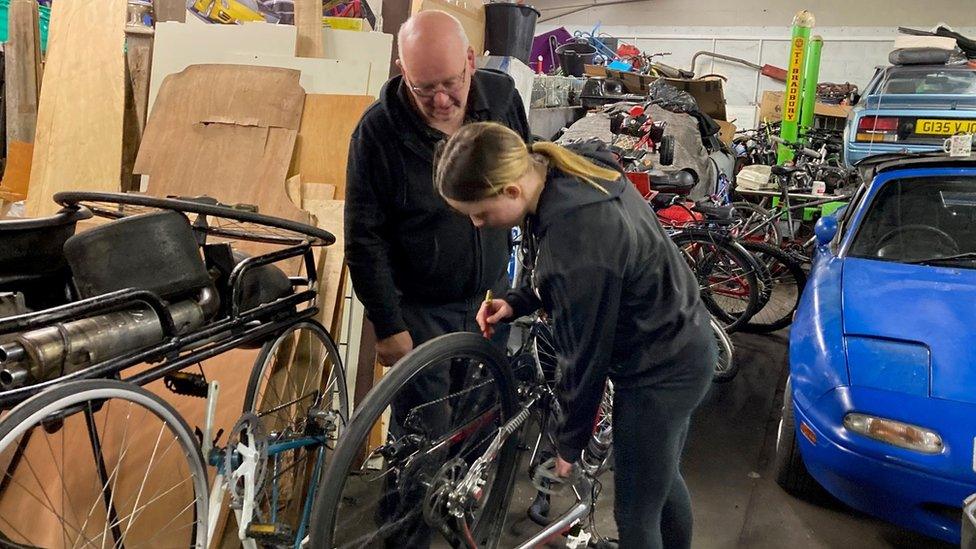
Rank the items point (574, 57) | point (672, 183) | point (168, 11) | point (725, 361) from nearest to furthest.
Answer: point (168, 11)
point (725, 361)
point (672, 183)
point (574, 57)

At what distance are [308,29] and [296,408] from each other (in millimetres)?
1762

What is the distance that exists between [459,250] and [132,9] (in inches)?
105

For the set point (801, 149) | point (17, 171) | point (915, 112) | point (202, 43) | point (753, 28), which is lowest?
point (17, 171)

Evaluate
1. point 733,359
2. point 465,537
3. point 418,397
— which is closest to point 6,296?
point 418,397

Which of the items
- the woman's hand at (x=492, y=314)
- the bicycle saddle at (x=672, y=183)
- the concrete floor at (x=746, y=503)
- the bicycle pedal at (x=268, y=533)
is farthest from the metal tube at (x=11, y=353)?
the bicycle saddle at (x=672, y=183)

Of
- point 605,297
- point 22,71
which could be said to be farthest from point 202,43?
point 605,297

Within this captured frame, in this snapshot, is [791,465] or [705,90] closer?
[791,465]

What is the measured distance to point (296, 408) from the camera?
2441 millimetres

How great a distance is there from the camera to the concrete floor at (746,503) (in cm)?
246

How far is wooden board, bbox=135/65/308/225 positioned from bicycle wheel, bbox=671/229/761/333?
2.50m

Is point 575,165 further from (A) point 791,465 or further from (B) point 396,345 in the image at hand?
(A) point 791,465

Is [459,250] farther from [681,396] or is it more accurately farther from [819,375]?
[819,375]

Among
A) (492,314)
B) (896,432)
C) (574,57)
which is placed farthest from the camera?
(574,57)

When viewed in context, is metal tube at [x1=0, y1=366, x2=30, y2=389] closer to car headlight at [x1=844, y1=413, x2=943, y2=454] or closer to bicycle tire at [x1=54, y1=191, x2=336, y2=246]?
bicycle tire at [x1=54, y1=191, x2=336, y2=246]
